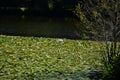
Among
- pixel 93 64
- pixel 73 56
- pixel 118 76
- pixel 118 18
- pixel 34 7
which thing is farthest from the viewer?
pixel 34 7

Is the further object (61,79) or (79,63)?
(79,63)

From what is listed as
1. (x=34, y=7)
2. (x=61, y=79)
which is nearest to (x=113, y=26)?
(x=61, y=79)

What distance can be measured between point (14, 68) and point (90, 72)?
2565mm

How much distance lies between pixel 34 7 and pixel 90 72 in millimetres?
40464

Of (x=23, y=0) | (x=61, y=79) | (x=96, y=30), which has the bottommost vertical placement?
(x=61, y=79)

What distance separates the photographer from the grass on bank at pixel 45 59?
438 inches

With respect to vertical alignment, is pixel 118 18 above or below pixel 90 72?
above

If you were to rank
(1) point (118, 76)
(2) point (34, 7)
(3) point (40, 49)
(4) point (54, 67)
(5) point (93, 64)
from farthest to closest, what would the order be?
(2) point (34, 7) < (3) point (40, 49) < (5) point (93, 64) < (4) point (54, 67) < (1) point (118, 76)

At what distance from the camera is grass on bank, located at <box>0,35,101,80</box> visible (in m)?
11.1

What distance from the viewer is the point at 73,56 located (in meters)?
14.6

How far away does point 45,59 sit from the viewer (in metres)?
13.5

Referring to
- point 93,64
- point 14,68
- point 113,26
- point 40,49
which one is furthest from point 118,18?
point 40,49

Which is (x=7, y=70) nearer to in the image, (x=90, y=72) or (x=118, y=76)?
(x=90, y=72)

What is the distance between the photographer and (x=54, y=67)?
1223cm
